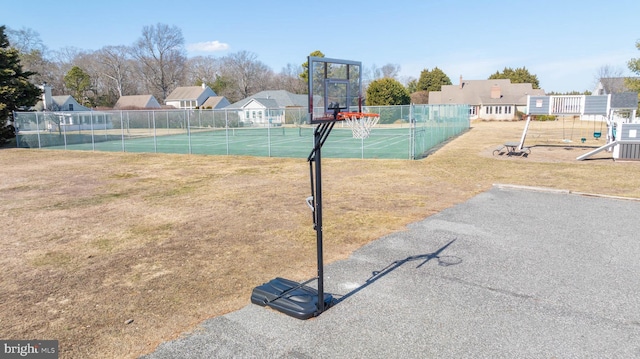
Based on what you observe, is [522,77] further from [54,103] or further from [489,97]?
[54,103]

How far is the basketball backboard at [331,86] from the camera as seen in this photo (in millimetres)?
5048

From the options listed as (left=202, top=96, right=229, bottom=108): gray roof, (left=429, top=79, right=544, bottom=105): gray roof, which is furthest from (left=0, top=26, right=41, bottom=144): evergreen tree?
(left=429, top=79, right=544, bottom=105): gray roof

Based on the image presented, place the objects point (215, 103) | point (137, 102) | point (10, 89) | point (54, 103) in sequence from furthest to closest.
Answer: point (215, 103) < point (137, 102) < point (54, 103) < point (10, 89)

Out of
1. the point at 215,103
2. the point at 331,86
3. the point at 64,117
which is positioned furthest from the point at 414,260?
the point at 215,103

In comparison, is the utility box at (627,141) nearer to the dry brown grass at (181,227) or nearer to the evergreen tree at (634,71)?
the dry brown grass at (181,227)

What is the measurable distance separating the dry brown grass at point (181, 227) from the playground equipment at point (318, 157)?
465 millimetres

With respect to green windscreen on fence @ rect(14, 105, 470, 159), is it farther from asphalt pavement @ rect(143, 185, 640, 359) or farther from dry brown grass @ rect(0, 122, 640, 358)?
asphalt pavement @ rect(143, 185, 640, 359)

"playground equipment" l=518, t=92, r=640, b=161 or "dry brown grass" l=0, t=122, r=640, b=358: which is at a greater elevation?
"playground equipment" l=518, t=92, r=640, b=161

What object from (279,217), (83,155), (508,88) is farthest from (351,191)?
(508,88)

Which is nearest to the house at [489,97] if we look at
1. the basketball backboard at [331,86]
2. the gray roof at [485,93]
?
the gray roof at [485,93]

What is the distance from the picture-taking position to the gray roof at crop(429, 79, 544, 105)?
59.8m

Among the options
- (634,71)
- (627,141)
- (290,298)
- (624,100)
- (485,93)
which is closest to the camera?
(290,298)

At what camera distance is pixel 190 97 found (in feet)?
253

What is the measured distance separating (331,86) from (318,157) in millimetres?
1046
